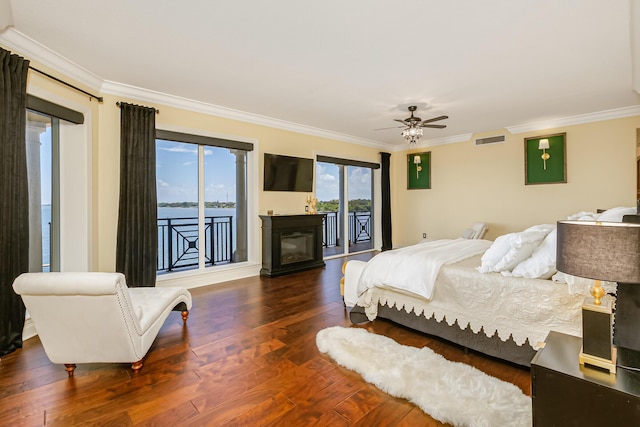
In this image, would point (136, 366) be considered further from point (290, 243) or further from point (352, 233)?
point (352, 233)

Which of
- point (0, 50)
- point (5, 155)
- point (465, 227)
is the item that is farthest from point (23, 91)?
→ point (465, 227)

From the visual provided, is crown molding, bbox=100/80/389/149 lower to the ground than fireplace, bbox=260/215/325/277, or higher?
higher

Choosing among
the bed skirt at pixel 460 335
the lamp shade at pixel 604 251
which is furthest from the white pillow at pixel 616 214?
the lamp shade at pixel 604 251

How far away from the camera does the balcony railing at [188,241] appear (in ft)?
16.0

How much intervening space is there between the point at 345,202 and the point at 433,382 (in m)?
5.19

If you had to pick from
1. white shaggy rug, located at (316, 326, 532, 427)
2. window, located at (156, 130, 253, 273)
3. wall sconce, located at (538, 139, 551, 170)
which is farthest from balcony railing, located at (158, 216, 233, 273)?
wall sconce, located at (538, 139, 551, 170)

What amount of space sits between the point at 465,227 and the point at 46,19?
711cm

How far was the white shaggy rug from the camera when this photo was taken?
5.64ft

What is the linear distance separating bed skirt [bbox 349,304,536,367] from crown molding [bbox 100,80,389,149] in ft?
11.6

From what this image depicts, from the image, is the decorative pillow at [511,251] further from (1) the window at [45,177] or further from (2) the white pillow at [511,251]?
(1) the window at [45,177]

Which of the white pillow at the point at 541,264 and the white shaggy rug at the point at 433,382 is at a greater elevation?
the white pillow at the point at 541,264

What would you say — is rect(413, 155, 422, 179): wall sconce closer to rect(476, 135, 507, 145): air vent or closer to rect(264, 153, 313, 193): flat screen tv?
rect(476, 135, 507, 145): air vent

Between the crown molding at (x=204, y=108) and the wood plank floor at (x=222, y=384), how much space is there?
2.88 meters

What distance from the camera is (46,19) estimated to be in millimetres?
2441
